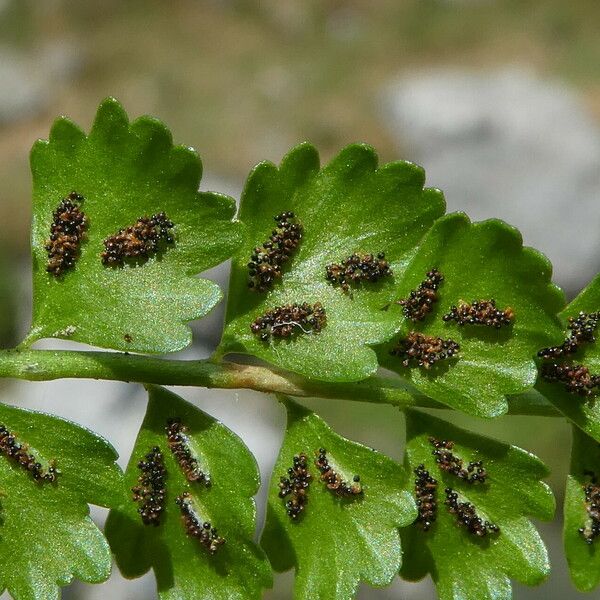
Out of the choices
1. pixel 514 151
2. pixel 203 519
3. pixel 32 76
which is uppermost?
pixel 514 151

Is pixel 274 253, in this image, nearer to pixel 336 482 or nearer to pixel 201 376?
pixel 201 376

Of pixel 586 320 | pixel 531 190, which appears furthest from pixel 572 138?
pixel 586 320

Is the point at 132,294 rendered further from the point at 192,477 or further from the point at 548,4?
the point at 548,4

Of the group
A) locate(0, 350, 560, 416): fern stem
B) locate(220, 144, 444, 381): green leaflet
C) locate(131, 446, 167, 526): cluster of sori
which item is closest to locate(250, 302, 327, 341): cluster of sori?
locate(220, 144, 444, 381): green leaflet

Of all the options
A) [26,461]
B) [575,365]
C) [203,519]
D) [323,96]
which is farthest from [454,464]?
[323,96]

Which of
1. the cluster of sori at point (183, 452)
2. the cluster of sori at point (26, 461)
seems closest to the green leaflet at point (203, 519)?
the cluster of sori at point (183, 452)
